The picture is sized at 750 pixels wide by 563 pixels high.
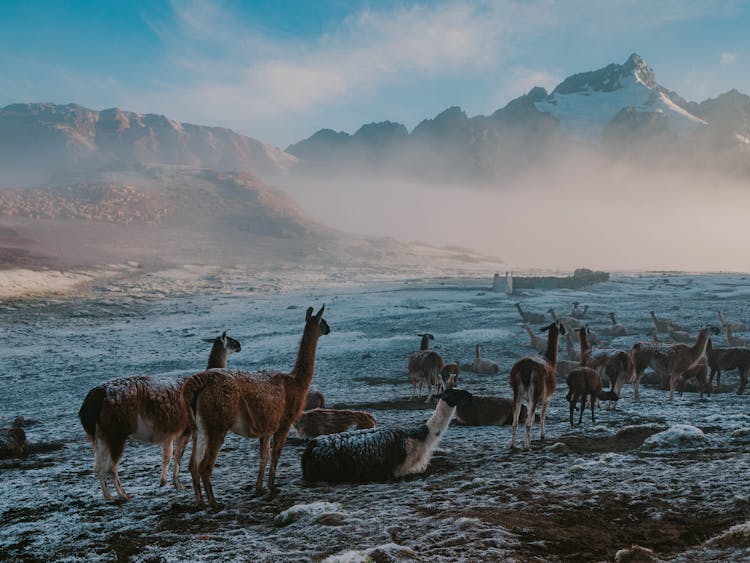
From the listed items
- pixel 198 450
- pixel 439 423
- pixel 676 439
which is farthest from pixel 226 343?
pixel 676 439

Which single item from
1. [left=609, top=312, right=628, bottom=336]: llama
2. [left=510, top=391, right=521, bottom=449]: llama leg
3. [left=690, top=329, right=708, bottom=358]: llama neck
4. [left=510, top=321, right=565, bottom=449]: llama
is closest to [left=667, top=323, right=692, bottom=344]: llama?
[left=609, top=312, right=628, bottom=336]: llama

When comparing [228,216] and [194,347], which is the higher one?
[228,216]

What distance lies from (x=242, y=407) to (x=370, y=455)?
2.07 m

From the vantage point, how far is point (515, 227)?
6585 inches

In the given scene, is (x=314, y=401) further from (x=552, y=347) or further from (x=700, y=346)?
(x=700, y=346)

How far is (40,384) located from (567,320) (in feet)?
72.6

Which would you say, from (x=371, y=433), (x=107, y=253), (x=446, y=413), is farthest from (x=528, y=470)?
(x=107, y=253)

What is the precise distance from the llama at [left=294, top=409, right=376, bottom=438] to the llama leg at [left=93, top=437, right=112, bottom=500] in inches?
168

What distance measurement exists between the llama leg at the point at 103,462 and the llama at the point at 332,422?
4.27m

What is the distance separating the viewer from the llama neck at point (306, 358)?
776 centimetres

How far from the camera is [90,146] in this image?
174 meters

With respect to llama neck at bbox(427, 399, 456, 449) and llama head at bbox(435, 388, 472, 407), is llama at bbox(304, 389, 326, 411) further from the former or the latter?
llama head at bbox(435, 388, 472, 407)

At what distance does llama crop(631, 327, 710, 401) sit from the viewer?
13.6m

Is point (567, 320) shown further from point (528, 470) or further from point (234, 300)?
point (234, 300)
